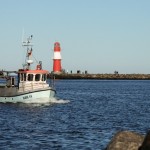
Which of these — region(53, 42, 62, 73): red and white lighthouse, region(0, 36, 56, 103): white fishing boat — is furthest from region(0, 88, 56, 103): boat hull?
region(53, 42, 62, 73): red and white lighthouse

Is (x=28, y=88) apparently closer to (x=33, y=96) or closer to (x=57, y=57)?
(x=33, y=96)

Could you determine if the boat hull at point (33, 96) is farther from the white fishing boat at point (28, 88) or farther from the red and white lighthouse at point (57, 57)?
the red and white lighthouse at point (57, 57)

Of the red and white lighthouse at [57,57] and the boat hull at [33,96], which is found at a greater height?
the red and white lighthouse at [57,57]

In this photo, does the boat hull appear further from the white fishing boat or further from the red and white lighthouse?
the red and white lighthouse

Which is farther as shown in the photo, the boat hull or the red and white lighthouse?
the red and white lighthouse

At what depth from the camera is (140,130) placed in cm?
3134

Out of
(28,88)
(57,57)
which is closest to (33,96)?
(28,88)

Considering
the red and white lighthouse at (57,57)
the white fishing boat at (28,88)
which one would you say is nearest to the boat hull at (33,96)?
the white fishing boat at (28,88)

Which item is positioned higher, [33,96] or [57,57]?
[57,57]

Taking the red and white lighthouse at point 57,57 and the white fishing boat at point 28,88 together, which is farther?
the red and white lighthouse at point 57,57

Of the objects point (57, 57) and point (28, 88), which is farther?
point (57, 57)

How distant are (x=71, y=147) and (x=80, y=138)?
10.1ft

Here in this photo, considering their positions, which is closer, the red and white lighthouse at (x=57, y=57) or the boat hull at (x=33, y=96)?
the boat hull at (x=33, y=96)

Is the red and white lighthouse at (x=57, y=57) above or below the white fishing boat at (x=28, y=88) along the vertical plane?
above
